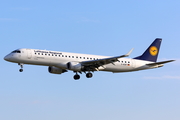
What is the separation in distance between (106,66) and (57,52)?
8.22m

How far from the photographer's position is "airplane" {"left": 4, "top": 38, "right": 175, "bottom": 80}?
2333 inches

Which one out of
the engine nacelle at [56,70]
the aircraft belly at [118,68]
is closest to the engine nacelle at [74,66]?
the engine nacelle at [56,70]

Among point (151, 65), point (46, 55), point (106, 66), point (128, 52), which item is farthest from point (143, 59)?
point (46, 55)

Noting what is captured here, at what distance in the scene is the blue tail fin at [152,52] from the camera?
69.2 metres

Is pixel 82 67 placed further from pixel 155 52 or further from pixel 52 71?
pixel 155 52

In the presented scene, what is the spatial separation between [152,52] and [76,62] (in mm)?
15494

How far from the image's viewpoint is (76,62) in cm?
6106

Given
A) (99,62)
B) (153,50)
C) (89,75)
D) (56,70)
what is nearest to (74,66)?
(99,62)

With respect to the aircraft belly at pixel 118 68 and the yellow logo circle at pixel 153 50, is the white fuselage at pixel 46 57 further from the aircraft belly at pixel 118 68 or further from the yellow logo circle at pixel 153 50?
the yellow logo circle at pixel 153 50

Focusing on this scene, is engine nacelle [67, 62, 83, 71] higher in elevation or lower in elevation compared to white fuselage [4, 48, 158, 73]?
lower

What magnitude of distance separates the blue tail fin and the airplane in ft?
5.24

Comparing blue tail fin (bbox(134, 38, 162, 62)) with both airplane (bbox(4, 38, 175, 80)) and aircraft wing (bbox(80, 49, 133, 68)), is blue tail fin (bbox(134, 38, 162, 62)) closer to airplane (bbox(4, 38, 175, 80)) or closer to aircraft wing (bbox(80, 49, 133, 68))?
airplane (bbox(4, 38, 175, 80))

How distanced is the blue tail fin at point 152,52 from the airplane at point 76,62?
5.24ft

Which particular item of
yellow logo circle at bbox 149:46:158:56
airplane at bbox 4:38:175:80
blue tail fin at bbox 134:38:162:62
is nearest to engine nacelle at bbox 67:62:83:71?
airplane at bbox 4:38:175:80
